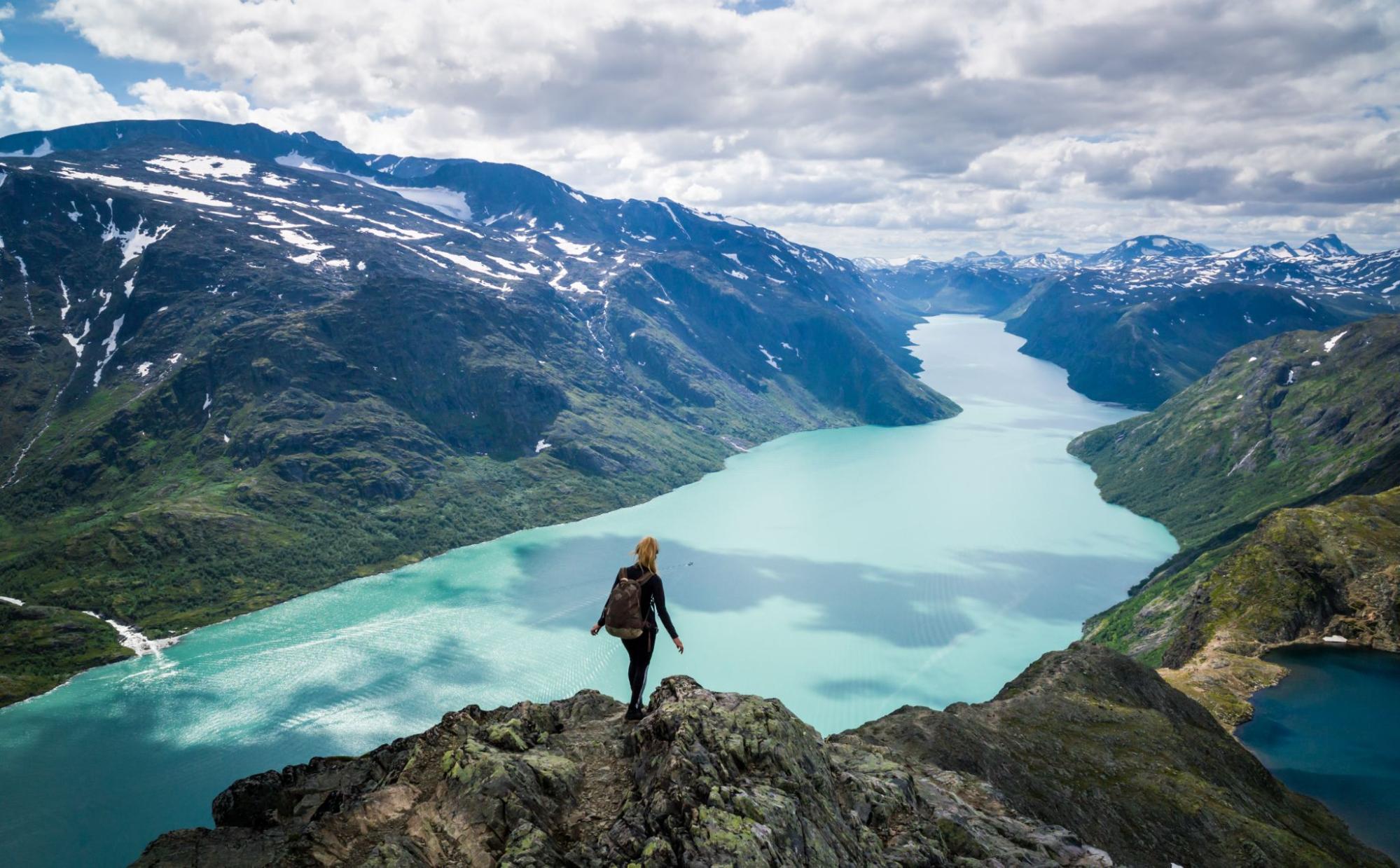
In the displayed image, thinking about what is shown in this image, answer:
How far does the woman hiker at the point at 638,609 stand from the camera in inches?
731

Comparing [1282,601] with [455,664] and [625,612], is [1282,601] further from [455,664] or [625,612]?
[455,664]

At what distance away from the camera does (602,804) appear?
19250 millimetres

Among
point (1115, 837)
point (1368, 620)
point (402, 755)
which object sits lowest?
point (1368, 620)

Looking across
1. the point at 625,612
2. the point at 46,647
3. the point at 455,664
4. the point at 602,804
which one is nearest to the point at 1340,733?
the point at 602,804

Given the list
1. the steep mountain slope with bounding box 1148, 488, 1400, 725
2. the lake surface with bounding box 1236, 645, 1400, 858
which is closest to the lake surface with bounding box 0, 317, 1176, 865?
the steep mountain slope with bounding box 1148, 488, 1400, 725

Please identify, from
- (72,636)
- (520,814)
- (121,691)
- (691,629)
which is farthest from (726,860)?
(72,636)

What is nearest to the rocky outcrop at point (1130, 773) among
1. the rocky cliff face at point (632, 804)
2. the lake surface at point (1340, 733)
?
the rocky cliff face at point (632, 804)

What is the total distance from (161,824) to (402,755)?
358ft

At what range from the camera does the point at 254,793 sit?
20156 millimetres

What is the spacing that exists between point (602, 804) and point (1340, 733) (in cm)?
8255

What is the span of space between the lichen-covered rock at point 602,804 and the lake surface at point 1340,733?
164ft

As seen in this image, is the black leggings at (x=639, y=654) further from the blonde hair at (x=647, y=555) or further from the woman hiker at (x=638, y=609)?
the blonde hair at (x=647, y=555)

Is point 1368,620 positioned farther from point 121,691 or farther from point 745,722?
point 121,691

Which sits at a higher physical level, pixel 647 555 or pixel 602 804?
pixel 647 555
